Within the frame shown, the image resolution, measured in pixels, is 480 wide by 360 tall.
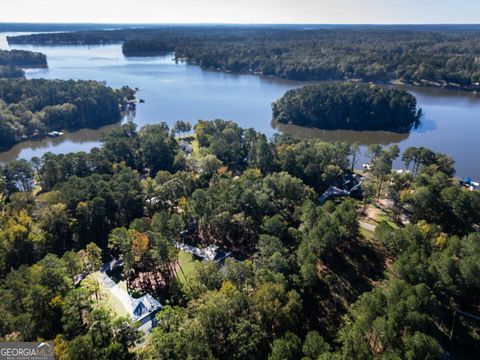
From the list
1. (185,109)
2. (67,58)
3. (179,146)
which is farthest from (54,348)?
(67,58)

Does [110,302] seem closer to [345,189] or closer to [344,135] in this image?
[345,189]

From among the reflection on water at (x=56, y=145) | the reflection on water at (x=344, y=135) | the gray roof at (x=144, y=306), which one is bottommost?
the reflection on water at (x=56, y=145)

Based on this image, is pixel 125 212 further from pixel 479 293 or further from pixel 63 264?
pixel 479 293

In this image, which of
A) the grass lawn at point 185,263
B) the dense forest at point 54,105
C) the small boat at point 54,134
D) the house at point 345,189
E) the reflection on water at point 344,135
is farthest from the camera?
the small boat at point 54,134

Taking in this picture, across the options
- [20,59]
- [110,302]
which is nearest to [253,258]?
[110,302]

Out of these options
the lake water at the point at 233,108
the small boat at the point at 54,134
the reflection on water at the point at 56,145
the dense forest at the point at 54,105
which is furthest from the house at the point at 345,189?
the dense forest at the point at 54,105

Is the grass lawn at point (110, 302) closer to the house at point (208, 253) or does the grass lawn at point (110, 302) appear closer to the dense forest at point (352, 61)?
the house at point (208, 253)
